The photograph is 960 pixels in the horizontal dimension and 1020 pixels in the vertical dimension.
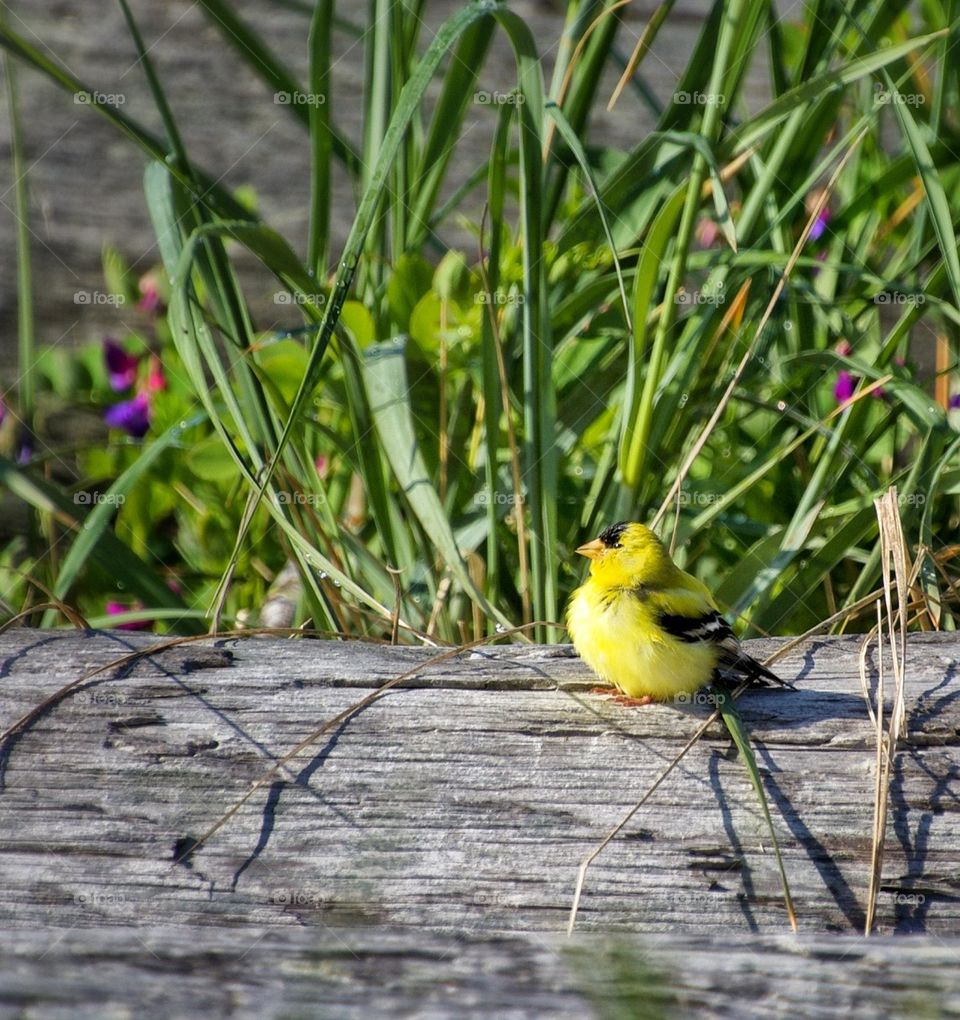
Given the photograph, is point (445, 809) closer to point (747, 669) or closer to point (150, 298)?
point (747, 669)

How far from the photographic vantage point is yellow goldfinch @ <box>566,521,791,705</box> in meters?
2.03

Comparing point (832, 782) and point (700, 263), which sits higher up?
point (700, 263)

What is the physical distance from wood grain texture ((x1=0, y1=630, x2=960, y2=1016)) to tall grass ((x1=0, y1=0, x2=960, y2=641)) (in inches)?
16.3

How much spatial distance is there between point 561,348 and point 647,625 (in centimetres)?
82

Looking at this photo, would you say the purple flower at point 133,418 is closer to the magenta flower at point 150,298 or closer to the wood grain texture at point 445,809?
the magenta flower at point 150,298

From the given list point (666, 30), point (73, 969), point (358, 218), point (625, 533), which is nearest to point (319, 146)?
point (358, 218)

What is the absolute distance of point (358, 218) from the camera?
80.6 inches

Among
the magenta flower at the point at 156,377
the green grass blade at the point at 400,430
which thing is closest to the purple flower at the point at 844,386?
the green grass blade at the point at 400,430

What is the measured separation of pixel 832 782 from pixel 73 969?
1.23m

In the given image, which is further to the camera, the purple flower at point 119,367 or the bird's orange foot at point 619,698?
the purple flower at point 119,367

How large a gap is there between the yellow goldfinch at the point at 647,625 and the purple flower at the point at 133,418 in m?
1.91

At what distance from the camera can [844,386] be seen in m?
3.34

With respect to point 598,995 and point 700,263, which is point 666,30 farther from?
point 598,995

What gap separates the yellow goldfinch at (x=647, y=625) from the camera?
203 centimetres
